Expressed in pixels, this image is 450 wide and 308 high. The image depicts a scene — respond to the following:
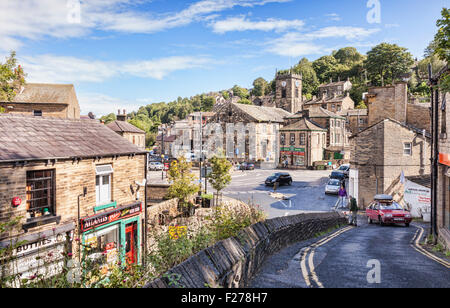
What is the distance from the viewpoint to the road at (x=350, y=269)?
22.4ft

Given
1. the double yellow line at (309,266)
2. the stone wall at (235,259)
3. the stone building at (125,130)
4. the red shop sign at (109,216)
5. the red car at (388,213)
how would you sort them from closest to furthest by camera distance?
the stone wall at (235,259) < the double yellow line at (309,266) < the red shop sign at (109,216) < the red car at (388,213) < the stone building at (125,130)

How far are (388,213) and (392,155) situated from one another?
34.5 ft

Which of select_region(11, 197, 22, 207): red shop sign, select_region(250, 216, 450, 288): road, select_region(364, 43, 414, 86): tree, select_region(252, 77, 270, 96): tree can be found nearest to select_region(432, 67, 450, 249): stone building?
select_region(250, 216, 450, 288): road

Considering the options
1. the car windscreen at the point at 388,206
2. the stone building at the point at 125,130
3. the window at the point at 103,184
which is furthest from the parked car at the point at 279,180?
the window at the point at 103,184

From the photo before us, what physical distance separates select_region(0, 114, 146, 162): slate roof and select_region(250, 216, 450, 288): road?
916 centimetres

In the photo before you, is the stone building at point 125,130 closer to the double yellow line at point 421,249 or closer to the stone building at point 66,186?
the stone building at point 66,186

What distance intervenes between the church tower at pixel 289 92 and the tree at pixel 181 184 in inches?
2447

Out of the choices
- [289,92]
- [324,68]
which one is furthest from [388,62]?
[324,68]

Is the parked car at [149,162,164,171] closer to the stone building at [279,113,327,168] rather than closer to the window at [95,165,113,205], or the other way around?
the stone building at [279,113,327,168]

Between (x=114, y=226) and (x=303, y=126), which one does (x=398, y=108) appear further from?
(x=303, y=126)

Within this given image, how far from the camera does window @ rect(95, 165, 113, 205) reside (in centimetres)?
1523

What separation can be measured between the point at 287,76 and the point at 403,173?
6097 cm

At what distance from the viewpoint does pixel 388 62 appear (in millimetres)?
80312

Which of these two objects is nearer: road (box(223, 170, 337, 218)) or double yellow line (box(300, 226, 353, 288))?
double yellow line (box(300, 226, 353, 288))
